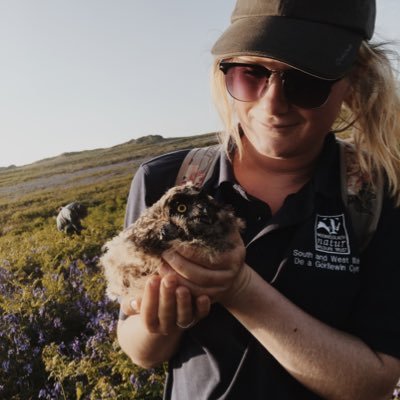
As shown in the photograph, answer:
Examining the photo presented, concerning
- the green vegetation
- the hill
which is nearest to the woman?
the green vegetation

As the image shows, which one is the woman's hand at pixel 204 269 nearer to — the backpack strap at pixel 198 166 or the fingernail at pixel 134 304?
the fingernail at pixel 134 304

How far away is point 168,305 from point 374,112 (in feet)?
6.53

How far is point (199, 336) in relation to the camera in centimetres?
278

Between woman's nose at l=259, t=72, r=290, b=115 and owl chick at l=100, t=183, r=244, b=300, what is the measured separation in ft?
2.57

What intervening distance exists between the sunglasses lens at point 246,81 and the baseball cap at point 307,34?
0.54 ft

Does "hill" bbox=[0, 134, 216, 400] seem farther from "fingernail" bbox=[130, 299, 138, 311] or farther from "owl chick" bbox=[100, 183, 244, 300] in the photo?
"owl chick" bbox=[100, 183, 244, 300]

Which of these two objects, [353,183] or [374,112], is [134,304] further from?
[374,112]

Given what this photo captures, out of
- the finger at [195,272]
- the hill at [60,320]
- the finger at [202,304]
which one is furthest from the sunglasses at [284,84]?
the hill at [60,320]

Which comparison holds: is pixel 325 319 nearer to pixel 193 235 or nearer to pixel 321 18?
pixel 193 235

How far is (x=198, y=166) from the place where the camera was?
3094mm

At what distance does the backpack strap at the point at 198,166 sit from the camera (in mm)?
3002

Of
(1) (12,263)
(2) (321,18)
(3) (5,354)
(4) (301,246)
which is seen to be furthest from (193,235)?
(1) (12,263)

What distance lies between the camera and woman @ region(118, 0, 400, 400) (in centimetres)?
251

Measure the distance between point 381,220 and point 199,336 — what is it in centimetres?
134
